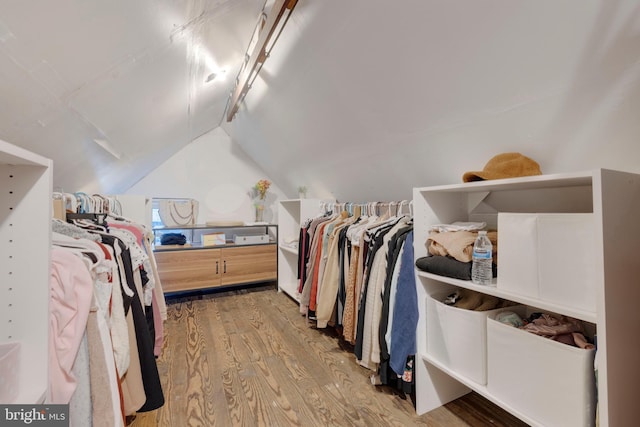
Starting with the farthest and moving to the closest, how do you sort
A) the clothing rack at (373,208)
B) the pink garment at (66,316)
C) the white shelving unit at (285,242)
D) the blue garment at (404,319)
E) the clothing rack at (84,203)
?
the white shelving unit at (285,242) → the clothing rack at (373,208) → the clothing rack at (84,203) → the blue garment at (404,319) → the pink garment at (66,316)

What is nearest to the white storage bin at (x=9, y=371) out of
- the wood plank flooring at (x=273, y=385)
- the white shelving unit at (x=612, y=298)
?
the wood plank flooring at (x=273, y=385)

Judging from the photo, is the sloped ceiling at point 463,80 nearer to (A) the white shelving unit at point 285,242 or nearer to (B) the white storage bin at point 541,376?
(B) the white storage bin at point 541,376

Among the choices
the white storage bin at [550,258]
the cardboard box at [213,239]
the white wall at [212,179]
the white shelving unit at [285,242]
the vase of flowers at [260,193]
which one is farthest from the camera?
the vase of flowers at [260,193]

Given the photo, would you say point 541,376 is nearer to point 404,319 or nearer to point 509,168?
point 404,319

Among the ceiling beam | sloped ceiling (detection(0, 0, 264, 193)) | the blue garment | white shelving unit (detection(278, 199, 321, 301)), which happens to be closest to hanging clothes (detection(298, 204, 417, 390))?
the blue garment

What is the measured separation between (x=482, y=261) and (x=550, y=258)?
0.25 m

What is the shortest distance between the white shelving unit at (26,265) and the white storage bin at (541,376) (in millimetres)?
1453

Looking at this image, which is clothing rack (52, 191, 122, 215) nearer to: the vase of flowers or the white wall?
the white wall

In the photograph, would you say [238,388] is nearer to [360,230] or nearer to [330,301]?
[330,301]

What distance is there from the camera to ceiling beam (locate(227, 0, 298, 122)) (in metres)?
1.34

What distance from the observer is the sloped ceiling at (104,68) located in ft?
2.70

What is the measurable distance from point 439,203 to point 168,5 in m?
1.55

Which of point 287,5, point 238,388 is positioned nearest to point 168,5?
point 287,5

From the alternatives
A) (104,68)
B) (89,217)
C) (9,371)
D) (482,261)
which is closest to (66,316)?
(9,371)
